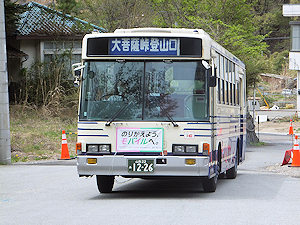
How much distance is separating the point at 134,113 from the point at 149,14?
103 feet

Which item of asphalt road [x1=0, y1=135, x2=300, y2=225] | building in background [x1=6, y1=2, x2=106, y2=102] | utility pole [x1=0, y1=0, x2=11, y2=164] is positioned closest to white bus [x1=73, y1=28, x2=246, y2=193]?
asphalt road [x1=0, y1=135, x2=300, y2=225]

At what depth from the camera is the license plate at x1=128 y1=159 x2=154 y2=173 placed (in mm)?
9703

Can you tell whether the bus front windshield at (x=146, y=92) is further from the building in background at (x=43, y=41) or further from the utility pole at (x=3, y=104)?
the building in background at (x=43, y=41)

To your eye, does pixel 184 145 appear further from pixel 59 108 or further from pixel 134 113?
pixel 59 108

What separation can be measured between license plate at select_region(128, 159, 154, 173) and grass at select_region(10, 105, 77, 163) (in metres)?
10.0

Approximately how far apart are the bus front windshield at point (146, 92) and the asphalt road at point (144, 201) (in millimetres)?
1587

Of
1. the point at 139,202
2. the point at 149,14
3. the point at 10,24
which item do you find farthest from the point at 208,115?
the point at 149,14

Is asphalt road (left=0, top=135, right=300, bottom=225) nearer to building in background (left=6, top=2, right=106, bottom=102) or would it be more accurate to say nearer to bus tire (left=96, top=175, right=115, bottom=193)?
bus tire (left=96, top=175, right=115, bottom=193)

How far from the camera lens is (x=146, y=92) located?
1000cm

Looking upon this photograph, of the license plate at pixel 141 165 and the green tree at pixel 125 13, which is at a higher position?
the green tree at pixel 125 13

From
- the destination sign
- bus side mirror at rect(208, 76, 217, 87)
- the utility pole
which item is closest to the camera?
bus side mirror at rect(208, 76, 217, 87)

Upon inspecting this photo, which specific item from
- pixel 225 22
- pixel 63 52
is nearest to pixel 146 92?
pixel 225 22

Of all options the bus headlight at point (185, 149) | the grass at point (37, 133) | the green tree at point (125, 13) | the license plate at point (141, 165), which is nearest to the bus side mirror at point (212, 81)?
the bus headlight at point (185, 149)

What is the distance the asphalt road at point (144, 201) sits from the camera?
7.99 metres
